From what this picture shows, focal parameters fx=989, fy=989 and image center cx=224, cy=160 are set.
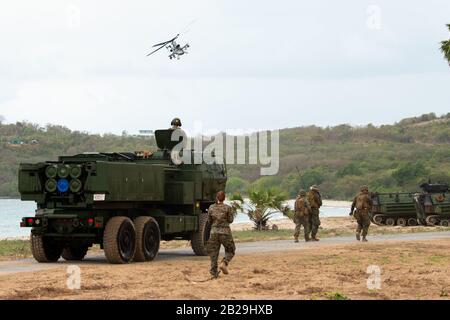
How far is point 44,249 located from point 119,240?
2.05 metres

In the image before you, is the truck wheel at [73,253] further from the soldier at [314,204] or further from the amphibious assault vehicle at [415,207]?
the amphibious assault vehicle at [415,207]

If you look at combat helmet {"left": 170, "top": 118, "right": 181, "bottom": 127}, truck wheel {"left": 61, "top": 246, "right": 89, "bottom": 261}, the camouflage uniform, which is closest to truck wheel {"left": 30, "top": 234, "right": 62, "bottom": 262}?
truck wheel {"left": 61, "top": 246, "right": 89, "bottom": 261}

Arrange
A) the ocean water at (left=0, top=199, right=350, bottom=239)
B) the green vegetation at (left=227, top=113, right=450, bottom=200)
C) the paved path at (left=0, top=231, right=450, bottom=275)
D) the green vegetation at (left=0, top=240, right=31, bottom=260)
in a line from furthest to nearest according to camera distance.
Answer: the green vegetation at (left=227, top=113, right=450, bottom=200) < the ocean water at (left=0, top=199, right=350, bottom=239) < the green vegetation at (left=0, top=240, right=31, bottom=260) < the paved path at (left=0, top=231, right=450, bottom=275)

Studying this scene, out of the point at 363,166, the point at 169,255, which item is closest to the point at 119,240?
the point at 169,255

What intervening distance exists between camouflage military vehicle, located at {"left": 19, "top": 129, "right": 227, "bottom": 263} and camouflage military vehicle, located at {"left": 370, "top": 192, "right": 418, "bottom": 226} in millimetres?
27731

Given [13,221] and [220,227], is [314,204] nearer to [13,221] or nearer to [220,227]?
[220,227]

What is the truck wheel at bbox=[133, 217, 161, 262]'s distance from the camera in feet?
70.1

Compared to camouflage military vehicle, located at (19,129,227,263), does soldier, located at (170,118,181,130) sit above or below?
above

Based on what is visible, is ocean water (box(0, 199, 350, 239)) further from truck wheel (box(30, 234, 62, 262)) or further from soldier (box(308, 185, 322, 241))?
truck wheel (box(30, 234, 62, 262))

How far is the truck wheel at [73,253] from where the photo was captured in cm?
2300

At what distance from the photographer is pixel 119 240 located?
67.9 ft
